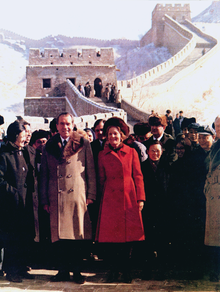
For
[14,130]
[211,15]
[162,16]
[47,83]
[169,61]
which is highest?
[211,15]

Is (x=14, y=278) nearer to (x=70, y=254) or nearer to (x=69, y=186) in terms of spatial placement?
(x=70, y=254)

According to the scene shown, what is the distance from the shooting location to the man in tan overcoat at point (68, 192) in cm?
429

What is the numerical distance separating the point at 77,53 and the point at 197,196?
69.1 feet

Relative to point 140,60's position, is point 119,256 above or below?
below

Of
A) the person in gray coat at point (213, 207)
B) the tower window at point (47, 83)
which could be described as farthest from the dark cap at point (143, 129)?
the tower window at point (47, 83)

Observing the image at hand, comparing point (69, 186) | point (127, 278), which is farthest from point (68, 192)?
point (127, 278)

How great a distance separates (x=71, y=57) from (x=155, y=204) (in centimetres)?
2088

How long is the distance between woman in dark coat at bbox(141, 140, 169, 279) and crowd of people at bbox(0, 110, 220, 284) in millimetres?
13

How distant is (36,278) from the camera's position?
14.4 ft

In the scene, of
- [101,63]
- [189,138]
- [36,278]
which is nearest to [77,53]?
[101,63]

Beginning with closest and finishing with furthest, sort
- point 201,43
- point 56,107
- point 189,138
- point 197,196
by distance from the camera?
point 197,196, point 189,138, point 56,107, point 201,43

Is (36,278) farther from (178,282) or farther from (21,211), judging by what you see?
(178,282)

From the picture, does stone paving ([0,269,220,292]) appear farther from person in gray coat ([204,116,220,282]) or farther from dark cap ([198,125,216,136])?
dark cap ([198,125,216,136])

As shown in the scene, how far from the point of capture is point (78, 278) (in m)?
4.24
